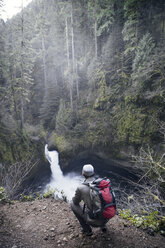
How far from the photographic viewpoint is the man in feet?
8.32

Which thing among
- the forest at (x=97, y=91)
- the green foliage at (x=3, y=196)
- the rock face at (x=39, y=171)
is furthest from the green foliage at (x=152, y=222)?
the rock face at (x=39, y=171)

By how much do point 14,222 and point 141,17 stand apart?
1920 cm

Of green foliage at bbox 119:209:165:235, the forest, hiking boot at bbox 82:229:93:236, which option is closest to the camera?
hiking boot at bbox 82:229:93:236

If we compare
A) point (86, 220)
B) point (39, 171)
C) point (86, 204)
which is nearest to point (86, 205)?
point (86, 204)

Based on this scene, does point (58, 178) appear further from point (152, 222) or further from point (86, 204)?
point (86, 204)

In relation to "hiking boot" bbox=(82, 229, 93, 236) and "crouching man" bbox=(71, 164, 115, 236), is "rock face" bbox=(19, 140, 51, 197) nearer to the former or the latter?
"hiking boot" bbox=(82, 229, 93, 236)

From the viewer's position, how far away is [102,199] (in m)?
2.29

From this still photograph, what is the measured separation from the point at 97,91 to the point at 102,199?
1680 centimetres

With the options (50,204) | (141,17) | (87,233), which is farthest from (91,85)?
(87,233)

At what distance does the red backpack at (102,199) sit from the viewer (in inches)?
90.3

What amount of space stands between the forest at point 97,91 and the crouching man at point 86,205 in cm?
710

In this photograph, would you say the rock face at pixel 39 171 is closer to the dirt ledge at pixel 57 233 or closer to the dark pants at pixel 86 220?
the dirt ledge at pixel 57 233

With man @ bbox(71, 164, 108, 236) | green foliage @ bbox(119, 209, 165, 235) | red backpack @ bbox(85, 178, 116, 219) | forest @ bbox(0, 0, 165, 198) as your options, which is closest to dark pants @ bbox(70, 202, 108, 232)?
man @ bbox(71, 164, 108, 236)

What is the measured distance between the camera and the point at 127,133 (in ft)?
44.5
